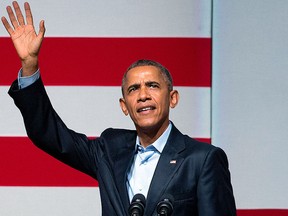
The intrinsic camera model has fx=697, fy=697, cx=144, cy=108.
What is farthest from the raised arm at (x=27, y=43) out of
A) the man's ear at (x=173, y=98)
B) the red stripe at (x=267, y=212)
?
the red stripe at (x=267, y=212)

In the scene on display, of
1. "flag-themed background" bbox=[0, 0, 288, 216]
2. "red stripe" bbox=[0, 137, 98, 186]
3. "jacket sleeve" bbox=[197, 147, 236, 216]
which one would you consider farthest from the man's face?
"red stripe" bbox=[0, 137, 98, 186]

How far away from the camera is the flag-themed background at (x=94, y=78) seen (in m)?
2.33

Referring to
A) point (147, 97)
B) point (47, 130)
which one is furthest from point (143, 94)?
point (47, 130)

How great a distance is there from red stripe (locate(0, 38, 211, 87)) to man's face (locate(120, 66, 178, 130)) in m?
0.65

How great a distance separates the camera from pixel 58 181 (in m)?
2.38

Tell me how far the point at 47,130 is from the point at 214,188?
1.42 ft

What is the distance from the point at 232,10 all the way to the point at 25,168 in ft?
2.90

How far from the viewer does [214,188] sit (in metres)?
1.57

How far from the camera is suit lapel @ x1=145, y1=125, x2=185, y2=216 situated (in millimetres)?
1573

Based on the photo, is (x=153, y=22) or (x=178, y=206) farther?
(x=153, y=22)

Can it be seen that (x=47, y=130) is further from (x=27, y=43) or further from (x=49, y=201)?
(x=49, y=201)

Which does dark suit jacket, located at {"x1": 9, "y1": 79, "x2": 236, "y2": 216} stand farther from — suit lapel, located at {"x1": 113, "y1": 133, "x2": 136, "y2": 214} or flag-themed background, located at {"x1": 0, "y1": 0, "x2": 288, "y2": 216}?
flag-themed background, located at {"x1": 0, "y1": 0, "x2": 288, "y2": 216}

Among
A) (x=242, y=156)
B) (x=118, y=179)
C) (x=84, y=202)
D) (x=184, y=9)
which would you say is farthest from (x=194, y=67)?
(x=118, y=179)

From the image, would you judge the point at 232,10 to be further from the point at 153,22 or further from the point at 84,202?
the point at 84,202
